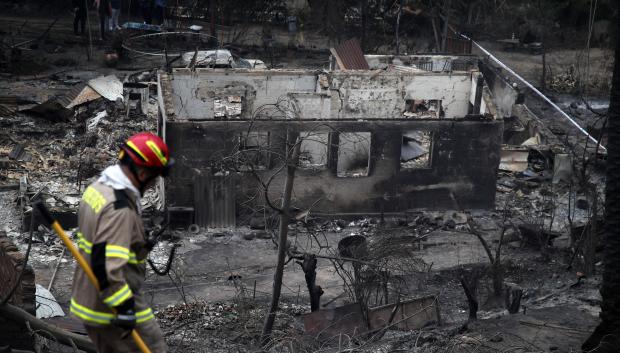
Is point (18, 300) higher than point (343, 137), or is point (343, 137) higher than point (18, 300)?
point (343, 137)

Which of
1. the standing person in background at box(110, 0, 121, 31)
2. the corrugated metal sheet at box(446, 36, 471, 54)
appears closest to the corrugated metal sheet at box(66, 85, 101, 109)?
the standing person in background at box(110, 0, 121, 31)

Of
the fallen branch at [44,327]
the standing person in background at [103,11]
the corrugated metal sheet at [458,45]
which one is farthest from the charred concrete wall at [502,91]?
the fallen branch at [44,327]

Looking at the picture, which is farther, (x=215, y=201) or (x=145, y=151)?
(x=215, y=201)

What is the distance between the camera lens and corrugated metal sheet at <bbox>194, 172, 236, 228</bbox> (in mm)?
16906

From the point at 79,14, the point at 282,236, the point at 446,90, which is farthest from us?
the point at 79,14

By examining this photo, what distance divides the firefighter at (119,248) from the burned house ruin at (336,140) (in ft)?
32.9

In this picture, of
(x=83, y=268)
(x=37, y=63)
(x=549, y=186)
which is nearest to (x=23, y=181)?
(x=37, y=63)

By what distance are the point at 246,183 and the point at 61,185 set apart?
398cm

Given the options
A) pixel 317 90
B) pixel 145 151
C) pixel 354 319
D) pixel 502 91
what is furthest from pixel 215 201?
pixel 145 151

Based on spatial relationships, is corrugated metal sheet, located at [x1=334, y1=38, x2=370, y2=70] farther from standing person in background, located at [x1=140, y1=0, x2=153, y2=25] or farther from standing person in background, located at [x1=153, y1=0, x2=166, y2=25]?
standing person in background, located at [x1=140, y1=0, x2=153, y2=25]

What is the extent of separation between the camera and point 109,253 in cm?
529

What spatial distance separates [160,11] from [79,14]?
8.64 ft

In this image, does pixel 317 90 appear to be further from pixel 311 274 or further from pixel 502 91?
pixel 311 274

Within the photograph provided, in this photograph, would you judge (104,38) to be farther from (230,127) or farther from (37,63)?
(230,127)
